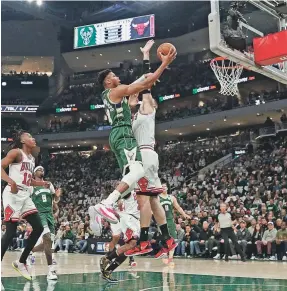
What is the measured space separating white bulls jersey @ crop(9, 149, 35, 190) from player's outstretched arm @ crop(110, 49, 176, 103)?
1.79m

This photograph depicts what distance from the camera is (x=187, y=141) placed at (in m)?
35.2

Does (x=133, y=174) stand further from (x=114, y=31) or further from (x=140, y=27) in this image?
(x=114, y=31)

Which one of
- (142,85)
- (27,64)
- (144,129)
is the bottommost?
(144,129)

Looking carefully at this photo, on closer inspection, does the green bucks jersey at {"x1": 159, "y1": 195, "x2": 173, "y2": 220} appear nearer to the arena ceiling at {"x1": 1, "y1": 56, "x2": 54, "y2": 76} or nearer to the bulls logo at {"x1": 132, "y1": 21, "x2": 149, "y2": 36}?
the bulls logo at {"x1": 132, "y1": 21, "x2": 149, "y2": 36}

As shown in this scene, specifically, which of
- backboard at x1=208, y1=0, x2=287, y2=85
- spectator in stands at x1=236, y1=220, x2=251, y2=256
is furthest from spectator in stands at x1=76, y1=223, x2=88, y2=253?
backboard at x1=208, y1=0, x2=287, y2=85

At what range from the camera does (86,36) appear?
1422 inches

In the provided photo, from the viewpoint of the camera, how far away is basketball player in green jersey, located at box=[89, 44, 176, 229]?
5188 mm

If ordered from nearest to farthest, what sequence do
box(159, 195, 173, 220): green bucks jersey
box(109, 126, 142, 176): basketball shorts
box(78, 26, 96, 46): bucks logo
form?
box(109, 126, 142, 176): basketball shorts → box(159, 195, 173, 220): green bucks jersey → box(78, 26, 96, 46): bucks logo

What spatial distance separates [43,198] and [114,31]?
26948 millimetres

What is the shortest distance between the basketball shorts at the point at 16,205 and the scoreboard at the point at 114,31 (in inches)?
1114

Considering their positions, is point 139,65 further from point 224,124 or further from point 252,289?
point 252,289

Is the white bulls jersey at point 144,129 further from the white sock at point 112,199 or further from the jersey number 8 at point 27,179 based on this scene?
the jersey number 8 at point 27,179

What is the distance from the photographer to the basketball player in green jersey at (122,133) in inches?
204

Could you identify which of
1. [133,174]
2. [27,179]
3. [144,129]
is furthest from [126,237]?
[27,179]
